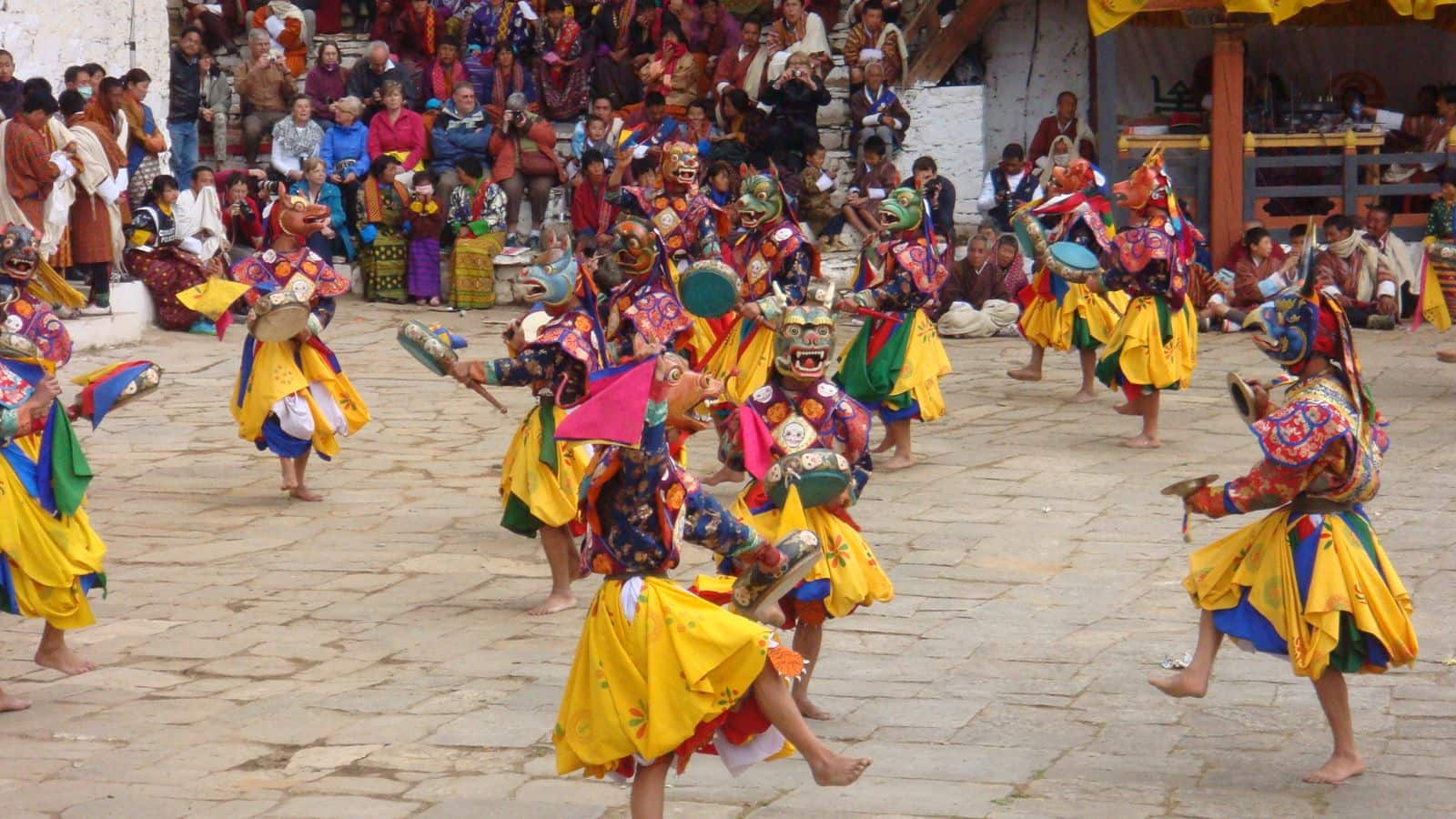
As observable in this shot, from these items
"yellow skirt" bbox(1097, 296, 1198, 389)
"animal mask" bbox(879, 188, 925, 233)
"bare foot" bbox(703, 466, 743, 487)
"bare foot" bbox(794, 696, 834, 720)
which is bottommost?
"bare foot" bbox(794, 696, 834, 720)

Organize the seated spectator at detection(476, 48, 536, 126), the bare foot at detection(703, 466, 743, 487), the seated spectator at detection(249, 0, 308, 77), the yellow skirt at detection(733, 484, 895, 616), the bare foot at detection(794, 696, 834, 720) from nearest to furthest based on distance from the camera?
1. the yellow skirt at detection(733, 484, 895, 616)
2. the bare foot at detection(794, 696, 834, 720)
3. the bare foot at detection(703, 466, 743, 487)
4. the seated spectator at detection(476, 48, 536, 126)
5. the seated spectator at detection(249, 0, 308, 77)

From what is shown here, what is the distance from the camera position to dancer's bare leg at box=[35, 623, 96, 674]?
7664mm

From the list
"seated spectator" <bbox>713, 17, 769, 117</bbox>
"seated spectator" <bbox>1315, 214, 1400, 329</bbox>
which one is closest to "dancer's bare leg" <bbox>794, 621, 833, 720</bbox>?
"seated spectator" <bbox>1315, 214, 1400, 329</bbox>

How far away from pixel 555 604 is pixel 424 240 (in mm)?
9387

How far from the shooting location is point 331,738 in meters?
6.86

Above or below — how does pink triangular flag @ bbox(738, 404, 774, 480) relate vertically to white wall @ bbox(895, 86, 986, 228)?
below

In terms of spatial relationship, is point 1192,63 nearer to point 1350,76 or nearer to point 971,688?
point 1350,76

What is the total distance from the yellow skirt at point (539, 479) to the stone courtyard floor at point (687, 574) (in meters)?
0.46

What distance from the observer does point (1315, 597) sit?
20.0 feet

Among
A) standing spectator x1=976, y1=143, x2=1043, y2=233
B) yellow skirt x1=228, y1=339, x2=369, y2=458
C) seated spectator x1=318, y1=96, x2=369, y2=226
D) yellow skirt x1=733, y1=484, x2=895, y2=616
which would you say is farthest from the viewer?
seated spectator x1=318, y1=96, x2=369, y2=226

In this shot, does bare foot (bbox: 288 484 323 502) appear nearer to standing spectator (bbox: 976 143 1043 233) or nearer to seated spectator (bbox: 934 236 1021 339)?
seated spectator (bbox: 934 236 1021 339)

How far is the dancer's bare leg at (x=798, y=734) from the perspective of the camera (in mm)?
5352

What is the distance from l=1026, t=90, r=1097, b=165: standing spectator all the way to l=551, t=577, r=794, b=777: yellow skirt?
13139 millimetres

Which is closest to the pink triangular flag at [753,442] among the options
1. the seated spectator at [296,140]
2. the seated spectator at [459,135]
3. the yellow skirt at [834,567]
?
the yellow skirt at [834,567]
